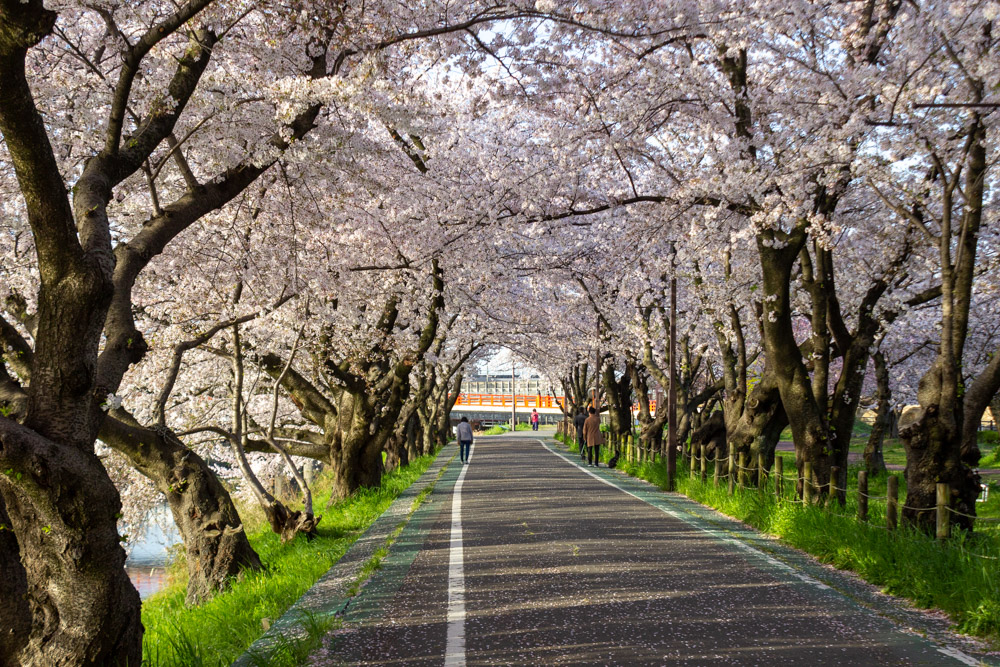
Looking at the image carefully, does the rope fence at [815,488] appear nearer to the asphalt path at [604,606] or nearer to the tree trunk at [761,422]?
the tree trunk at [761,422]

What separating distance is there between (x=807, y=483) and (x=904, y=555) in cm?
377

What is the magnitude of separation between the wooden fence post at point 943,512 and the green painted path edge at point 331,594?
5.75 meters

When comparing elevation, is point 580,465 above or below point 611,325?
below

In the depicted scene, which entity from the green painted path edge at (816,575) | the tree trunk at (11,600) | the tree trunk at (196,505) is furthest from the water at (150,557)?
the tree trunk at (11,600)

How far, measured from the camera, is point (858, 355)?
1383 centimetres

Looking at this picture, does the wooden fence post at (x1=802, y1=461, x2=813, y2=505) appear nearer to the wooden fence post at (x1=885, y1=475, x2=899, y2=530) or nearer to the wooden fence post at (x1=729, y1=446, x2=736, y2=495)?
the wooden fence post at (x1=885, y1=475, x2=899, y2=530)

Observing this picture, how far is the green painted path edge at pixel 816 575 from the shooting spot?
19.8 ft

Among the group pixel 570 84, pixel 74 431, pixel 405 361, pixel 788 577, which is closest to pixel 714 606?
pixel 788 577

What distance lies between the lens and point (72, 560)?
555 centimetres

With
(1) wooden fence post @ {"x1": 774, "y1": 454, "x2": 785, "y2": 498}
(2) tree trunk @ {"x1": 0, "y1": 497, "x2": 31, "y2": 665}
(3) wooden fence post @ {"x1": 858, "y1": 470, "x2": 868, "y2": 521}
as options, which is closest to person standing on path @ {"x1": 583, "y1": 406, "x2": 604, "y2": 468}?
(1) wooden fence post @ {"x1": 774, "y1": 454, "x2": 785, "y2": 498}

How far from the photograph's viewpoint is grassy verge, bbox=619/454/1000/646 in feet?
21.2

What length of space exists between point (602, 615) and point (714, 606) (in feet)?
3.26

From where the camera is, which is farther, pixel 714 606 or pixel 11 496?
pixel 714 606

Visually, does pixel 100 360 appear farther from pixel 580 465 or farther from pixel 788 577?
pixel 580 465
